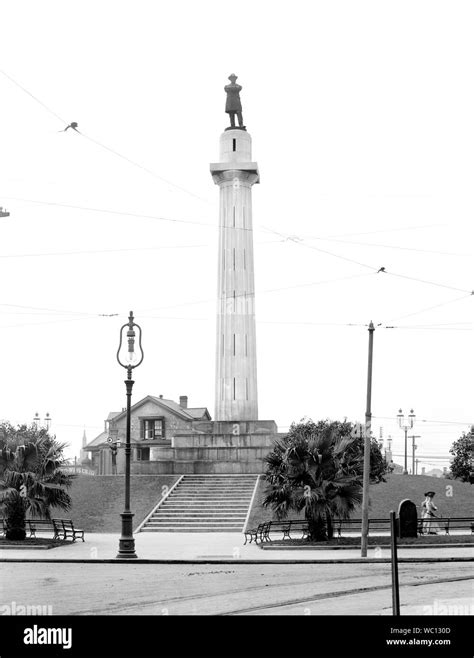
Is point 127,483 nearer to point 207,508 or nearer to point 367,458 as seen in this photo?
point 367,458

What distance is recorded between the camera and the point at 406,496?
143 ft

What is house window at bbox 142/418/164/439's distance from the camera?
278 feet

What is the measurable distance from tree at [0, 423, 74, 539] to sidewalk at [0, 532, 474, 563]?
174cm

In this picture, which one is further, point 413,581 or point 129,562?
point 129,562

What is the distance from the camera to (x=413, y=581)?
17531 mm

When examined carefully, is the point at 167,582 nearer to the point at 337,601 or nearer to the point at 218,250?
the point at 337,601

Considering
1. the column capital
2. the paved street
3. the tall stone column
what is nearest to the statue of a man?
the tall stone column

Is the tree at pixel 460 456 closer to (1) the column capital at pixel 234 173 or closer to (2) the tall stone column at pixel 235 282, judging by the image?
(2) the tall stone column at pixel 235 282

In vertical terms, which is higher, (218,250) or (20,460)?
(218,250)

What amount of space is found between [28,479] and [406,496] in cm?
1982

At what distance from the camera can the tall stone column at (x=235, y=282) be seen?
2103 inches

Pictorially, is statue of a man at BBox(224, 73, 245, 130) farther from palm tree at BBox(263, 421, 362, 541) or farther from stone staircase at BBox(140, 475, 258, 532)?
palm tree at BBox(263, 421, 362, 541)

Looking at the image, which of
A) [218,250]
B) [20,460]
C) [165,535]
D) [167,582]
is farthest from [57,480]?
[218,250]
